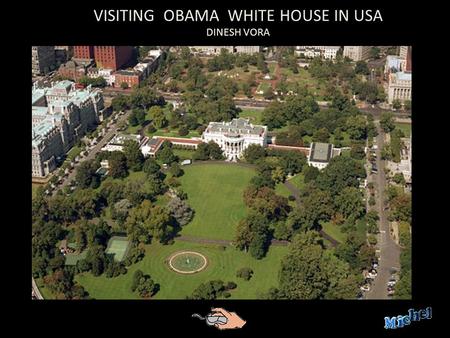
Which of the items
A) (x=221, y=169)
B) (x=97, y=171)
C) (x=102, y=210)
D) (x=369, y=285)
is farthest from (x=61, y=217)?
(x=369, y=285)

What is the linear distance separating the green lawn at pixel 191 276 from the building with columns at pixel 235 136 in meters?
12.3

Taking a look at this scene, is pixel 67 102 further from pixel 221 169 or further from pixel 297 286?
pixel 297 286

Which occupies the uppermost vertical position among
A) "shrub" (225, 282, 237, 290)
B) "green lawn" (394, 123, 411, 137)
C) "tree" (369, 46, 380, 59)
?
"tree" (369, 46, 380, 59)

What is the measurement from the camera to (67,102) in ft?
151

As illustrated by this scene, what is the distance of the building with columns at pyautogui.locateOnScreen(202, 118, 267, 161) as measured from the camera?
4328cm

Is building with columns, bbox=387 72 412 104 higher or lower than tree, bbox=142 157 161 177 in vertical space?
higher

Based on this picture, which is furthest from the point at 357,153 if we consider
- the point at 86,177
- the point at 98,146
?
the point at 98,146

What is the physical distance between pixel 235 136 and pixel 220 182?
5216 mm

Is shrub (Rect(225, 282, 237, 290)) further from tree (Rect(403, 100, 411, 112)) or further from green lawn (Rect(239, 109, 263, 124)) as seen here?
tree (Rect(403, 100, 411, 112))

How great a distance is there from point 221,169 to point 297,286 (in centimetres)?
1571

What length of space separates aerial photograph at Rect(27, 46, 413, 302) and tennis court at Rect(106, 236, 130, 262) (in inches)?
2.7

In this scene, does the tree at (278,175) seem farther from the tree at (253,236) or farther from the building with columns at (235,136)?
the tree at (253,236)

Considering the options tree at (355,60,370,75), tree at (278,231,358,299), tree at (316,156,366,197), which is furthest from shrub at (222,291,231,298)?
tree at (355,60,370,75)

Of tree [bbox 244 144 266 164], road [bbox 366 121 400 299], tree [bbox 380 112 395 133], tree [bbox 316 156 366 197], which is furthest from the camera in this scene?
tree [bbox 380 112 395 133]
